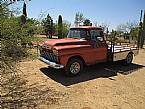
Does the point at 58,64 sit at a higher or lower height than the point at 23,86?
higher

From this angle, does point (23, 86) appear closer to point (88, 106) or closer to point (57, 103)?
point (57, 103)

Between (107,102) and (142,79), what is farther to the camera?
(142,79)

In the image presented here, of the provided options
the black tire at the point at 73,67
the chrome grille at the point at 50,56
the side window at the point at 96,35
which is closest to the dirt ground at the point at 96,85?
the black tire at the point at 73,67

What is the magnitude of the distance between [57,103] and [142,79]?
440 centimetres

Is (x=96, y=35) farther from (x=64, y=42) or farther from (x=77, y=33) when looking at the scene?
(x=64, y=42)

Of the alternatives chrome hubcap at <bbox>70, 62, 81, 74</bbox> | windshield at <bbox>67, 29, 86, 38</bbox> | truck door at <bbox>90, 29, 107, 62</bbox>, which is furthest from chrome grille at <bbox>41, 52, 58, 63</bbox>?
truck door at <bbox>90, 29, 107, 62</bbox>

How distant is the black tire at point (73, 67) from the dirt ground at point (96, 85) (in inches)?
8.5

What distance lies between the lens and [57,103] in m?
6.01

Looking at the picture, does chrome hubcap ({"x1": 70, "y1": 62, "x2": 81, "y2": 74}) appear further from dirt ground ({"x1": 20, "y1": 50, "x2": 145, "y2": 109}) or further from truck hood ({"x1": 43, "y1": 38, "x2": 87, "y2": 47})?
truck hood ({"x1": 43, "y1": 38, "x2": 87, "y2": 47})

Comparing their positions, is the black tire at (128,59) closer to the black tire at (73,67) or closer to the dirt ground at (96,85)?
the dirt ground at (96,85)

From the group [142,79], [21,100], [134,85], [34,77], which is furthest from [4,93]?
[142,79]

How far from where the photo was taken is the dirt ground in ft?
20.2

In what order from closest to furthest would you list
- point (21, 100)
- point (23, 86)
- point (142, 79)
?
point (21, 100) < point (23, 86) < point (142, 79)

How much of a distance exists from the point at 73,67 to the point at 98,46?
1622mm
